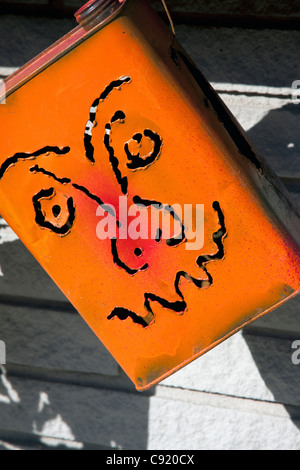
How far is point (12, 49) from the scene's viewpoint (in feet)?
3.06

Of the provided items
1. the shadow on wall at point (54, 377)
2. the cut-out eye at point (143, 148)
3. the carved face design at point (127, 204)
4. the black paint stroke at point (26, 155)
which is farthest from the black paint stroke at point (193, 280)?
the shadow on wall at point (54, 377)

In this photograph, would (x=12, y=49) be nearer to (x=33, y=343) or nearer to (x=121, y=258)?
(x=121, y=258)

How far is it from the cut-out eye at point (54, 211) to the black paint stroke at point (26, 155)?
50mm

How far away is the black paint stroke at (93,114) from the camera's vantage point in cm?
54

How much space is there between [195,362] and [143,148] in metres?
0.71

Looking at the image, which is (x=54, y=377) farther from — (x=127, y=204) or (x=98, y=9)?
(x=98, y=9)

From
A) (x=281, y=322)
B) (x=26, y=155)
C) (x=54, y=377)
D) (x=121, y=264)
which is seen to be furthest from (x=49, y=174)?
(x=54, y=377)

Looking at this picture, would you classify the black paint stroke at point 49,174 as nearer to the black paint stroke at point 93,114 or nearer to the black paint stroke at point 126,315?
the black paint stroke at point 93,114

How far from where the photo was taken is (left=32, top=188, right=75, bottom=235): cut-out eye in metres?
0.60

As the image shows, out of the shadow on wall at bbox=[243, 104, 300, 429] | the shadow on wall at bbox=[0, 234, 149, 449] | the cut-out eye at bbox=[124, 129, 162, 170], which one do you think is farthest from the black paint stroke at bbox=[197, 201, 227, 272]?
the shadow on wall at bbox=[0, 234, 149, 449]

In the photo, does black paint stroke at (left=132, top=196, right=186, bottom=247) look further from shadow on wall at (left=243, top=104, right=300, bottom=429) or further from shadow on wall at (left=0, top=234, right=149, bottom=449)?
shadow on wall at (left=0, top=234, right=149, bottom=449)

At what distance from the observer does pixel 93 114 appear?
1.84ft

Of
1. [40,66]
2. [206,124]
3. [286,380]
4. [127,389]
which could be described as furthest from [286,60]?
[127,389]

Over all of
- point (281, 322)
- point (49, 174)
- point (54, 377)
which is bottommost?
point (54, 377)
